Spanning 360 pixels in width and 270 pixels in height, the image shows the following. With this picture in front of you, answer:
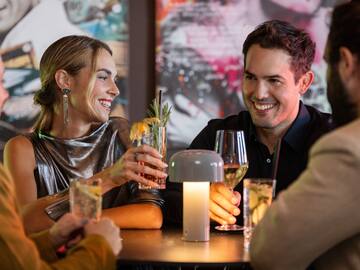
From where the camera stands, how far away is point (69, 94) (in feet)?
10.2

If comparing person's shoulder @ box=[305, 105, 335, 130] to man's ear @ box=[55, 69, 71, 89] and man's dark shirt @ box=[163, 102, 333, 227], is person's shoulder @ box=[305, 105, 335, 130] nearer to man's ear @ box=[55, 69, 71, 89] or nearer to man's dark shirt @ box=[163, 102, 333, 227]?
man's dark shirt @ box=[163, 102, 333, 227]

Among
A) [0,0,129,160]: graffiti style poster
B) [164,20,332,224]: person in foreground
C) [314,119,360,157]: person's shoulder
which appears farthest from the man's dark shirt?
[0,0,129,160]: graffiti style poster

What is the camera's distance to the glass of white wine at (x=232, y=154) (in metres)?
2.43

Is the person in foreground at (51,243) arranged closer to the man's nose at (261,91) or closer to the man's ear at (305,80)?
the man's nose at (261,91)

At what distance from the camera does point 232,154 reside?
2.45m

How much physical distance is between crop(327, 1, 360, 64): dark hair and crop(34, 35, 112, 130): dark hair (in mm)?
1424

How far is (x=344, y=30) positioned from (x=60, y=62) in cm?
153

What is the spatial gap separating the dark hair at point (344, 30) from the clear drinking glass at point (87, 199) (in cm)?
73

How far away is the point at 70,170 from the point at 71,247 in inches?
42.3

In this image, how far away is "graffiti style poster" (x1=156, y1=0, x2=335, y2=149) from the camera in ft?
13.6

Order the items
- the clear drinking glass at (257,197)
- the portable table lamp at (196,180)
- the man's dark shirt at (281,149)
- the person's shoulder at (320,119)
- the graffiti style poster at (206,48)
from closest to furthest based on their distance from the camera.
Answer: the clear drinking glass at (257,197) → the portable table lamp at (196,180) → the man's dark shirt at (281,149) → the person's shoulder at (320,119) → the graffiti style poster at (206,48)

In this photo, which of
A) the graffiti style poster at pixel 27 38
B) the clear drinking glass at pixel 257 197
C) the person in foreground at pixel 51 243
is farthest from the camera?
the graffiti style poster at pixel 27 38

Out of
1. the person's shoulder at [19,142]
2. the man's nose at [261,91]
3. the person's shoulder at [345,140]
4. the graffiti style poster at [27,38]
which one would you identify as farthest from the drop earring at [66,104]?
the person's shoulder at [345,140]

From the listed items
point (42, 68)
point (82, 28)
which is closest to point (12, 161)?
point (42, 68)
